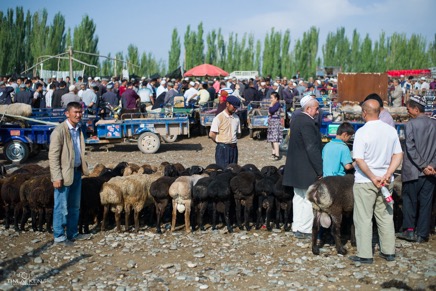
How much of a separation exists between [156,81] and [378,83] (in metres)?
10.5

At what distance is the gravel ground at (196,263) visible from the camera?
650 cm

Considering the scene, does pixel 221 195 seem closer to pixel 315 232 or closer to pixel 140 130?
pixel 315 232

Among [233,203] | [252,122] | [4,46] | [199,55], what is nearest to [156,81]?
[252,122]

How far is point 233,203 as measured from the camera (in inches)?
358

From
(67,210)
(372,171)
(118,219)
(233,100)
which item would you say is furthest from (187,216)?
(372,171)

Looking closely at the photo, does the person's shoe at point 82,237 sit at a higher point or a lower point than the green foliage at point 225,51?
lower

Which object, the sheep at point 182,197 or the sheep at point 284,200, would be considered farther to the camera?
the sheep at point 182,197

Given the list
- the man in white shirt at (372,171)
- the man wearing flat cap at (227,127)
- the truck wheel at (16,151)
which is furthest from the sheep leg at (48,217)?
the truck wheel at (16,151)

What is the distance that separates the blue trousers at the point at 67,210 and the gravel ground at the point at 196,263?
9.0 inches

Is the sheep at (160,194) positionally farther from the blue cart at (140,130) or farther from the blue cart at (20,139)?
the blue cart at (140,130)

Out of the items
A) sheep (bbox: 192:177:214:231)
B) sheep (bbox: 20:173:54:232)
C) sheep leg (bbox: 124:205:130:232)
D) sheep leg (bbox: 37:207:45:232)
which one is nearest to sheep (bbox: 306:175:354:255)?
sheep (bbox: 192:177:214:231)

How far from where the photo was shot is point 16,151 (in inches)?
611

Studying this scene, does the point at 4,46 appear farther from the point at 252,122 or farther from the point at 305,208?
the point at 305,208

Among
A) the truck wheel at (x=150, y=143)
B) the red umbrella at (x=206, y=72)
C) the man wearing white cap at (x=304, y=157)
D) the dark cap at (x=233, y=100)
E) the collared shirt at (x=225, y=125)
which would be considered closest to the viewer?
the man wearing white cap at (x=304, y=157)
